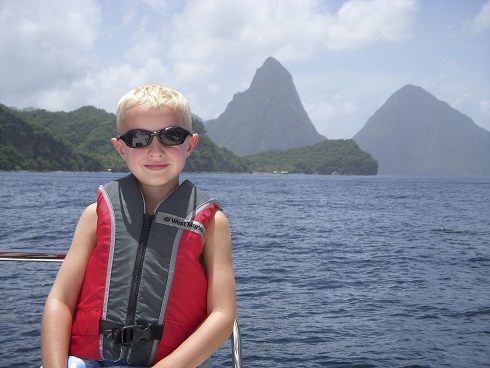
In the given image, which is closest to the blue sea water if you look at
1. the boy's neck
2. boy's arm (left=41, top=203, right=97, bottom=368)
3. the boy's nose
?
boy's arm (left=41, top=203, right=97, bottom=368)

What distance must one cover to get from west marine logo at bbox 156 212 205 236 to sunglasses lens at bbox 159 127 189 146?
0.36m

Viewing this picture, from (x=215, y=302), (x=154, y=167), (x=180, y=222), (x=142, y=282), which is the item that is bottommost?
(x=215, y=302)

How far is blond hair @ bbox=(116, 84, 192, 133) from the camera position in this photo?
258 centimetres

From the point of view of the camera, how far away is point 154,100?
258cm

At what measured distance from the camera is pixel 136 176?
2.68 meters

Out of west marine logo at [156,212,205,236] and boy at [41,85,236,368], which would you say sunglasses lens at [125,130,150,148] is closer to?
boy at [41,85,236,368]

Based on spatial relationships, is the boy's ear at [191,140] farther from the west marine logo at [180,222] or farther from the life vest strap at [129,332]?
the life vest strap at [129,332]

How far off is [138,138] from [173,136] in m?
0.17

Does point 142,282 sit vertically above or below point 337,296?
above

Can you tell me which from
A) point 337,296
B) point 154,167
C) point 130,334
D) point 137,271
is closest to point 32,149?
point 337,296

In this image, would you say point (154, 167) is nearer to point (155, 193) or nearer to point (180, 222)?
point (155, 193)

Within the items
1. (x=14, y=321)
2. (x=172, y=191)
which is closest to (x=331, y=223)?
(x=14, y=321)

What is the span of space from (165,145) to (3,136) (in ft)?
521

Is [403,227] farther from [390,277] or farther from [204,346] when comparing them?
[204,346]
